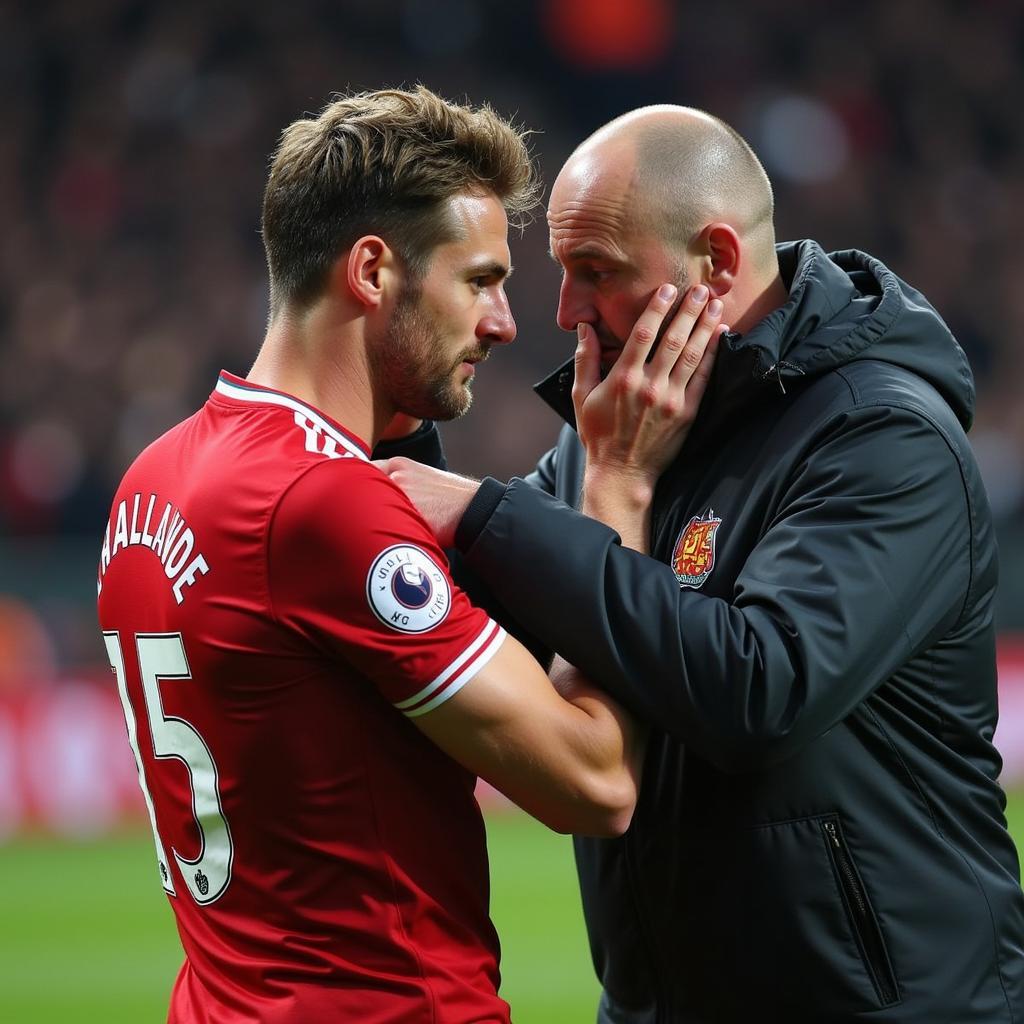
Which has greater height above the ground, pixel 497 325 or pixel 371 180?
pixel 371 180

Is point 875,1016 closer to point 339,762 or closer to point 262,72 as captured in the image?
point 339,762

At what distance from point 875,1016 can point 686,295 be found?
1.31 metres

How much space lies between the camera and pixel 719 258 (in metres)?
3.05

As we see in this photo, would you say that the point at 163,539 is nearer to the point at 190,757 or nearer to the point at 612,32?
the point at 190,757

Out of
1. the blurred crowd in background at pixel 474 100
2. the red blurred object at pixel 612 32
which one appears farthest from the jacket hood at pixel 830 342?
the red blurred object at pixel 612 32

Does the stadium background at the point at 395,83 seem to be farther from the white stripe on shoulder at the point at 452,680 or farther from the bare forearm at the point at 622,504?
the white stripe on shoulder at the point at 452,680

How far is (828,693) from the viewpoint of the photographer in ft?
8.27

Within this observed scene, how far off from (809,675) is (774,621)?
10cm

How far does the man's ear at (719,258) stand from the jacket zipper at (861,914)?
1.05 metres

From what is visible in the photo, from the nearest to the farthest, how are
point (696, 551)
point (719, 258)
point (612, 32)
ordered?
point (696, 551), point (719, 258), point (612, 32)

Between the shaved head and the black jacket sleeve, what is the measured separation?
0.55 metres

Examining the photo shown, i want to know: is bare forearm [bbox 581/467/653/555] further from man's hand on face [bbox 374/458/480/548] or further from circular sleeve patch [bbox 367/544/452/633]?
circular sleeve patch [bbox 367/544/452/633]

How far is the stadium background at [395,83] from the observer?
1360 cm

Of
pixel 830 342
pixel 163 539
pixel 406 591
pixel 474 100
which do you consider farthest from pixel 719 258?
pixel 474 100
